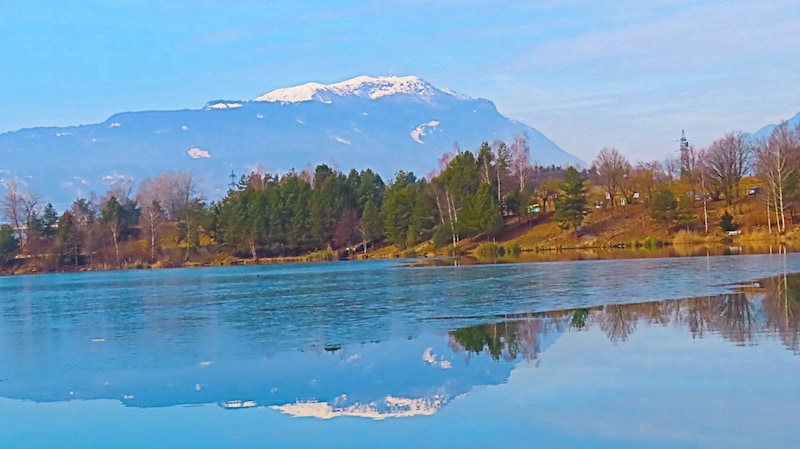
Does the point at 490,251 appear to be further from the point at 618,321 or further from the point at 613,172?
the point at 618,321

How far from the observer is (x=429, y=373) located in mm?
16219

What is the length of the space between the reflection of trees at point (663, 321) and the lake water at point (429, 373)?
0.22ft

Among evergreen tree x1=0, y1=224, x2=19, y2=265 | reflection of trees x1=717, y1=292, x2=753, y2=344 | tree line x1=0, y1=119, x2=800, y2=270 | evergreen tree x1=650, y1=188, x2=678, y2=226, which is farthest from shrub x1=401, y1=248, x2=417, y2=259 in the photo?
reflection of trees x1=717, y1=292, x2=753, y2=344

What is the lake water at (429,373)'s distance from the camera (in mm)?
11953

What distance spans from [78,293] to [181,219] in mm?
62258

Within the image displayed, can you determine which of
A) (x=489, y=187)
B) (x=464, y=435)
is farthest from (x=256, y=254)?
(x=464, y=435)

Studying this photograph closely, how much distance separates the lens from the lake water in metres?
12.0

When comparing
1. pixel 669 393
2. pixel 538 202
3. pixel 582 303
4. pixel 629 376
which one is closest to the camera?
pixel 669 393

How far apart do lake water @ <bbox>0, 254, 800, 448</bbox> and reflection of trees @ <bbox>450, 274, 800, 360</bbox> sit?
0.07 meters

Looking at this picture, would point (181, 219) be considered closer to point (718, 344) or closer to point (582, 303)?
point (582, 303)

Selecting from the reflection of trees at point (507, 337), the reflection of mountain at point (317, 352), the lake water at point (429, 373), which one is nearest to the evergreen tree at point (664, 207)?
the lake water at point (429, 373)

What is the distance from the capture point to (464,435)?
38.1 ft

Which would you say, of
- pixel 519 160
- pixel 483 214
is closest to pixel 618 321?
pixel 483 214

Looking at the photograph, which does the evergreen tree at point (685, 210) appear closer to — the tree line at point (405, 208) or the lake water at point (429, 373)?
the tree line at point (405, 208)
